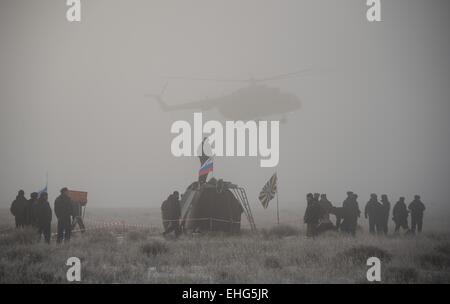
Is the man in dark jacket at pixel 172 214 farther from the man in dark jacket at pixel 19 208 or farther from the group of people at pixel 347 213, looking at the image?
the man in dark jacket at pixel 19 208

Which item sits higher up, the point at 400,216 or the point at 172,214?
the point at 172,214

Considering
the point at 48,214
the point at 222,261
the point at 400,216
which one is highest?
the point at 48,214

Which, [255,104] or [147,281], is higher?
[255,104]

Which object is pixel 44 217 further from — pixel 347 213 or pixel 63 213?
pixel 347 213

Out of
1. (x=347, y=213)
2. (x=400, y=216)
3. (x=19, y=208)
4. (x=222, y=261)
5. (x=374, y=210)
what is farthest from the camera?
(x=400, y=216)

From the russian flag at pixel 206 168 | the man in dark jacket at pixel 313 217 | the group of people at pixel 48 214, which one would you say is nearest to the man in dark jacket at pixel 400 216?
the man in dark jacket at pixel 313 217

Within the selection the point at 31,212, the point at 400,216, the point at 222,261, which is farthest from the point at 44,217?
the point at 400,216

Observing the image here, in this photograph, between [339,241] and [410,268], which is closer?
[410,268]

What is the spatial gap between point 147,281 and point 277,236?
943 centimetres

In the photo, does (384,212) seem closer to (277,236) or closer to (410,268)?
(277,236)

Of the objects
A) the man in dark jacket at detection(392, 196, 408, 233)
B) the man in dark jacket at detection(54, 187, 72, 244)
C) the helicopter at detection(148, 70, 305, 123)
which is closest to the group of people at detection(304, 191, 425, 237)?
the man in dark jacket at detection(392, 196, 408, 233)

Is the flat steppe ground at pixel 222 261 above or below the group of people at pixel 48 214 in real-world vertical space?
below
